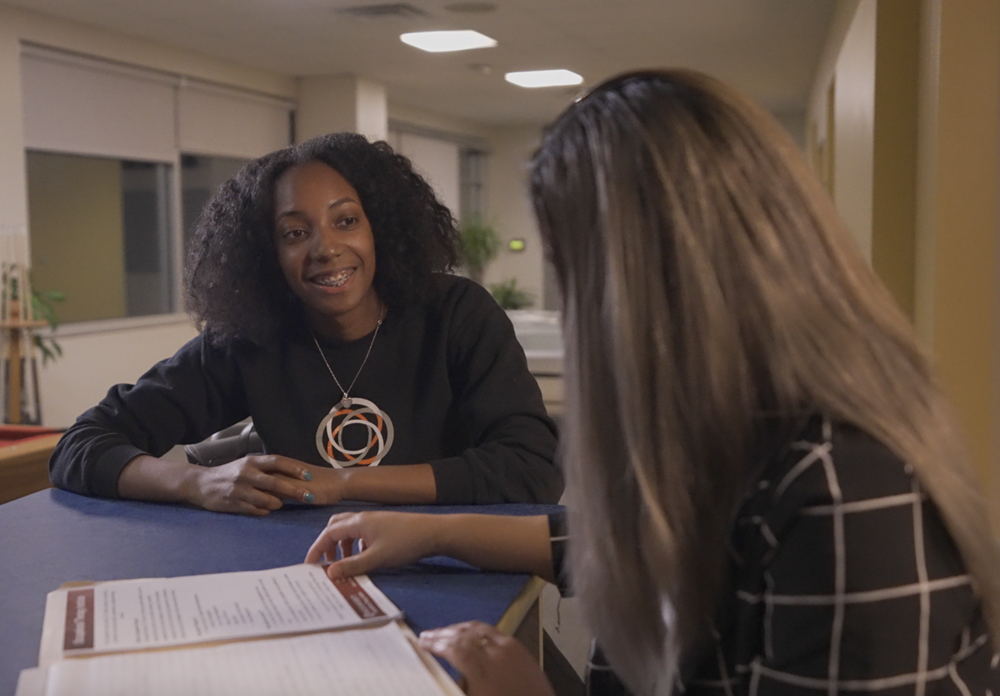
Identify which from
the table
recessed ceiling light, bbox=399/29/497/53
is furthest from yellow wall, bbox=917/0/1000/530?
recessed ceiling light, bbox=399/29/497/53

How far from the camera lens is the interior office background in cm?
244

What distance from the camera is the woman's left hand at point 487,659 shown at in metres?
0.82

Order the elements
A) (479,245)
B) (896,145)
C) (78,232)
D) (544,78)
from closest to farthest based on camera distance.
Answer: (896,145) → (78,232) → (544,78) → (479,245)

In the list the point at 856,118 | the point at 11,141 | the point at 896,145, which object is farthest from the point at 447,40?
the point at 896,145

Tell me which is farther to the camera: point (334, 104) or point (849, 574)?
point (334, 104)

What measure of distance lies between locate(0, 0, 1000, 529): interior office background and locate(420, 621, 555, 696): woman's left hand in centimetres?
31

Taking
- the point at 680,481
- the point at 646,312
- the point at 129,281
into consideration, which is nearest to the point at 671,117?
the point at 646,312

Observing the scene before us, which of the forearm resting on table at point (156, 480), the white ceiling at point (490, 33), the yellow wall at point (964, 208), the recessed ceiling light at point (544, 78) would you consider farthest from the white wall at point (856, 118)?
the recessed ceiling light at point (544, 78)

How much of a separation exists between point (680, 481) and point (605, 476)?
0.22 ft

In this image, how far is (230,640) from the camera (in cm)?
89

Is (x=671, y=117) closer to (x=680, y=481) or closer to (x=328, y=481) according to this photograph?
(x=680, y=481)

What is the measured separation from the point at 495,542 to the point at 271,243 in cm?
90

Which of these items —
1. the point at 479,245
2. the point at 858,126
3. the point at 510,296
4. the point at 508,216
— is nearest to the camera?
the point at 858,126

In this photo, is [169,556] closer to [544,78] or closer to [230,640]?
[230,640]
